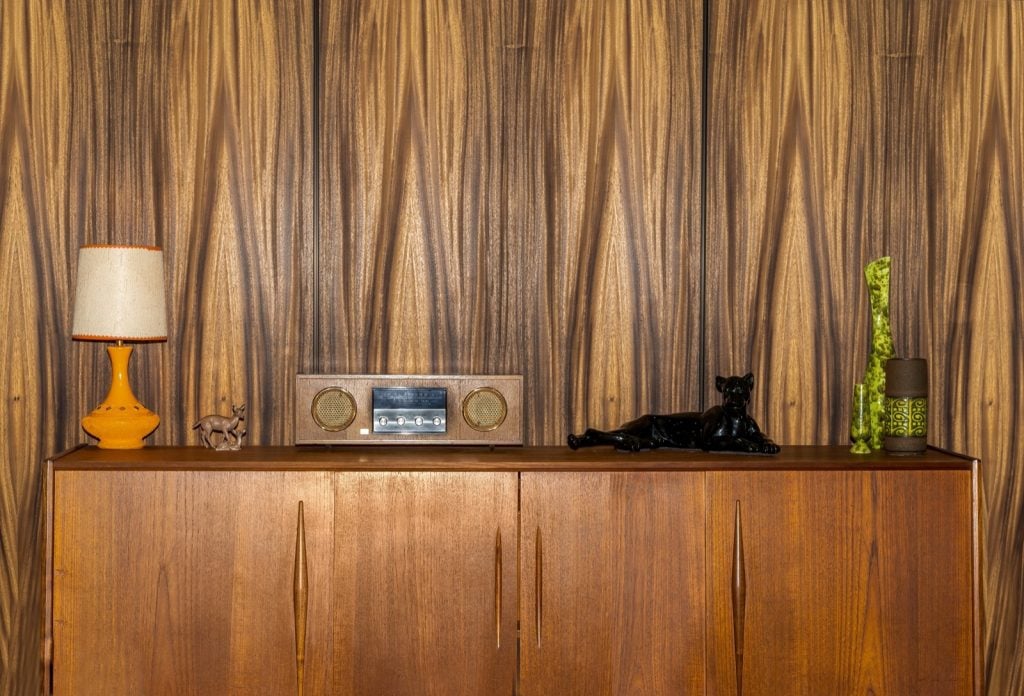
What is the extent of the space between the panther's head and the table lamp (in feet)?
4.34

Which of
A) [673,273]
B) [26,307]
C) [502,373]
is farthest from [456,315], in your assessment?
[26,307]

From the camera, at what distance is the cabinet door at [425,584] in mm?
1947

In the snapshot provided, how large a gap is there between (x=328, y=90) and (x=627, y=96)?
2.48 ft

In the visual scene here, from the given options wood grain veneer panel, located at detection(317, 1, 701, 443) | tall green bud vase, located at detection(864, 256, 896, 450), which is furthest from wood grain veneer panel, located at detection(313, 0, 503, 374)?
tall green bud vase, located at detection(864, 256, 896, 450)

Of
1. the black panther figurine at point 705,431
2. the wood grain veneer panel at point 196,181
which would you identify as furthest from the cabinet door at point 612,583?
the wood grain veneer panel at point 196,181

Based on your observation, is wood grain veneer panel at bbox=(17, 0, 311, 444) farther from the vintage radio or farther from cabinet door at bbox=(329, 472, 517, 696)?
cabinet door at bbox=(329, 472, 517, 696)

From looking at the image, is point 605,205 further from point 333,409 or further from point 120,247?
point 120,247

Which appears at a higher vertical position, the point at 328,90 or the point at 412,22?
the point at 412,22

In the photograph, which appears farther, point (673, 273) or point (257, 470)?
point (673, 273)

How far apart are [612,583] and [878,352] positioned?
846mm

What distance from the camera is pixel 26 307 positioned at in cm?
226

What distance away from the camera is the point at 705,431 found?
6.93 feet

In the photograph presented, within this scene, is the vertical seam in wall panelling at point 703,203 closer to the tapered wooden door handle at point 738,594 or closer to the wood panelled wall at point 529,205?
the wood panelled wall at point 529,205

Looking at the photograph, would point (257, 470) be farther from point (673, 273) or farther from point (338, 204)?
point (673, 273)
